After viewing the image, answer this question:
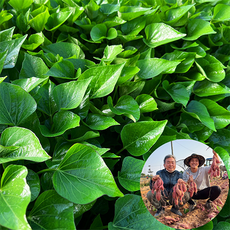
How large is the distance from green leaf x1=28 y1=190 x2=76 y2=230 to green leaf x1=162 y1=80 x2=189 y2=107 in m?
0.54

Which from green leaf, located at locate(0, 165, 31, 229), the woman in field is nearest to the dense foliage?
green leaf, located at locate(0, 165, 31, 229)

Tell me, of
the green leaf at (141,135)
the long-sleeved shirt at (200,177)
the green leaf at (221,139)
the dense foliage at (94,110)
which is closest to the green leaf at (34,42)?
the dense foliage at (94,110)

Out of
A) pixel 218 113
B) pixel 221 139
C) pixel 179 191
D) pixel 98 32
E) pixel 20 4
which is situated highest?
pixel 20 4

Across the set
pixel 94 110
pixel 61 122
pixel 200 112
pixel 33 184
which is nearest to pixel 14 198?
pixel 33 184

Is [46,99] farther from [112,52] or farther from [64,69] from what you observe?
[112,52]

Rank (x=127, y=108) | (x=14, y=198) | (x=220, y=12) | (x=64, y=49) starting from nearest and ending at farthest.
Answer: (x=14, y=198) < (x=127, y=108) < (x=64, y=49) < (x=220, y=12)

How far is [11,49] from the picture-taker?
0.81 metres

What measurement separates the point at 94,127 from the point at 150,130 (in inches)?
6.4

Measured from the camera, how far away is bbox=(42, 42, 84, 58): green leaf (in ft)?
3.12

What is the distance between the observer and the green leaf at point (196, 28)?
110cm

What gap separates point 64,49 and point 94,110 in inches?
12.6

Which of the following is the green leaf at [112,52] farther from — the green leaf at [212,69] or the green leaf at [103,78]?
the green leaf at [212,69]

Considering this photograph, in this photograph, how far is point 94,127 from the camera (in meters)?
0.72

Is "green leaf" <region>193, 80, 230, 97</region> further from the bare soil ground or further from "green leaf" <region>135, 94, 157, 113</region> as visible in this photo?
the bare soil ground
